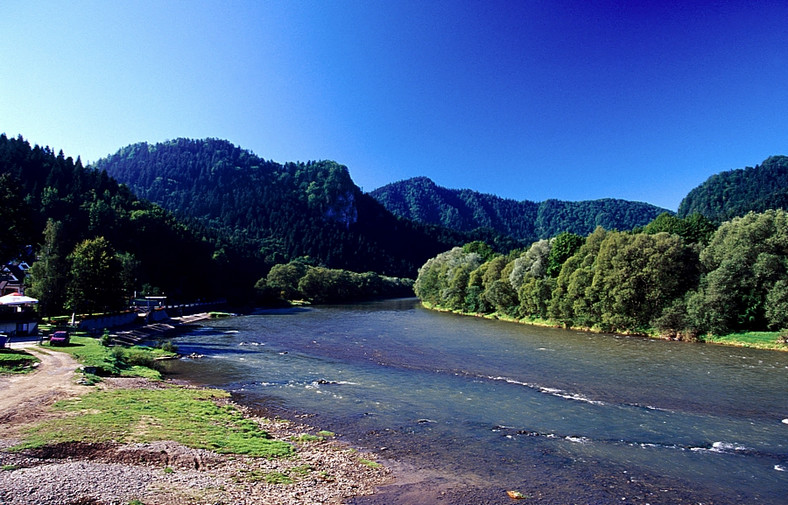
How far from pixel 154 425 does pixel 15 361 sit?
1653 cm

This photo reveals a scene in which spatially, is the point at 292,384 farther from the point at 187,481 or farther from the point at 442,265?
the point at 442,265

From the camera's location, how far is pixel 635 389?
30859 mm

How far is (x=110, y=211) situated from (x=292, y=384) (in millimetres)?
107475

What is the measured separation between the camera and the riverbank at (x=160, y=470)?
1278 cm

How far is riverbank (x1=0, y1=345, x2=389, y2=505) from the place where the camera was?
12781mm

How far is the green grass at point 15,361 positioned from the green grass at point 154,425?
24.1ft

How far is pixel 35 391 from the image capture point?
22.4 meters

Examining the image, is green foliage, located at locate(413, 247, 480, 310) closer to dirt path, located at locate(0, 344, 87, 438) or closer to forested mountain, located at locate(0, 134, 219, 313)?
forested mountain, located at locate(0, 134, 219, 313)

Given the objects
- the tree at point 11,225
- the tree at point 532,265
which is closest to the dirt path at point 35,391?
the tree at point 11,225

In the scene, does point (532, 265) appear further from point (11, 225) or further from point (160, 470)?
point (160, 470)

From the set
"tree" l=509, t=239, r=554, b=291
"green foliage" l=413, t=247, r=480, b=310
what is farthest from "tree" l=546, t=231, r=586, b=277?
"green foliage" l=413, t=247, r=480, b=310

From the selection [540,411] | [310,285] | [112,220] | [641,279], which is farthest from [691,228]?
[112,220]

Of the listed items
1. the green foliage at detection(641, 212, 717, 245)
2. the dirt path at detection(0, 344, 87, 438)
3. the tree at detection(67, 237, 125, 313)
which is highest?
the green foliage at detection(641, 212, 717, 245)

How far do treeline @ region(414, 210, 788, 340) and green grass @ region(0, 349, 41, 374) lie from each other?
211ft
